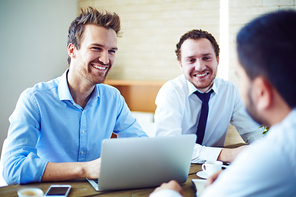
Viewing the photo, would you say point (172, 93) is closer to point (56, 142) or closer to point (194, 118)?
point (194, 118)

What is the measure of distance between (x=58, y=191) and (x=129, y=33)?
278cm

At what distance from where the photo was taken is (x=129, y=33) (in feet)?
11.4

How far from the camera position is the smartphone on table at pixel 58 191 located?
949 millimetres

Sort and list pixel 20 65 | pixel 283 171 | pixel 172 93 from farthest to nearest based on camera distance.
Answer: pixel 20 65
pixel 172 93
pixel 283 171

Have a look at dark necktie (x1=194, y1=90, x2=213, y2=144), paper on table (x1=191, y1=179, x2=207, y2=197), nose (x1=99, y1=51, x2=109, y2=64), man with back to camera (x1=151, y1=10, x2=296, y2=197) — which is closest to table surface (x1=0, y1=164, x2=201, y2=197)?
paper on table (x1=191, y1=179, x2=207, y2=197)

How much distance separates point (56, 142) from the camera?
148 centimetres

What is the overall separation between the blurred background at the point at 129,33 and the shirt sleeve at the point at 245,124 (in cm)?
92

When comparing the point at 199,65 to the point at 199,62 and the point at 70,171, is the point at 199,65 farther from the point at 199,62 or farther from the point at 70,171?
the point at 70,171

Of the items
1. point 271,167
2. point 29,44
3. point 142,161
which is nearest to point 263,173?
point 271,167

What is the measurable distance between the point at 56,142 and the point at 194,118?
3.31ft

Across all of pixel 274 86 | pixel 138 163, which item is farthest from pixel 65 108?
pixel 274 86

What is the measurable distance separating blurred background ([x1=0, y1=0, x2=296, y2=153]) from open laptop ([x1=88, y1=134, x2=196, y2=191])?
2.12 meters

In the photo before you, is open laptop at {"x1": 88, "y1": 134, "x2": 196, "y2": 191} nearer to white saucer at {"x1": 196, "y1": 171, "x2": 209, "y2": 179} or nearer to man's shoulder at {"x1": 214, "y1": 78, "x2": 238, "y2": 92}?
white saucer at {"x1": 196, "y1": 171, "x2": 209, "y2": 179}

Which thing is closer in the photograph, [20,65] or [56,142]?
[56,142]
